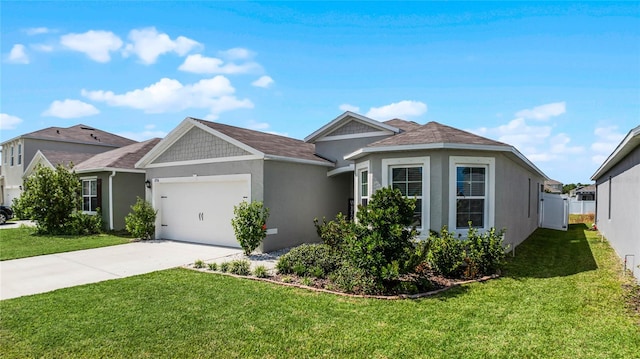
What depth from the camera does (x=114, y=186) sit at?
1669 centimetres

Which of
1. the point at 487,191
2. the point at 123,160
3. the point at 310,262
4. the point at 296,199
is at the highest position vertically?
the point at 123,160

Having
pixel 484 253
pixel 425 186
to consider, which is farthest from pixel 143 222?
pixel 484 253

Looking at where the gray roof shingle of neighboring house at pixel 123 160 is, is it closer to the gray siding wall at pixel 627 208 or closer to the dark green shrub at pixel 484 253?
the dark green shrub at pixel 484 253

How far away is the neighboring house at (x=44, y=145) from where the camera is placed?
86.7 feet

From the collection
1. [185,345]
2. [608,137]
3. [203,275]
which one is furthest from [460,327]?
[608,137]

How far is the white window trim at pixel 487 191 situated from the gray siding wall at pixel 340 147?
4.35 m

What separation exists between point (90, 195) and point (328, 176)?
41.5 ft

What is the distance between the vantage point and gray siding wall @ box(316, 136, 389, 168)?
43.7 ft

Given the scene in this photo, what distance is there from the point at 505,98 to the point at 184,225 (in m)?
12.9

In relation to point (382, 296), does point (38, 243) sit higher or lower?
lower

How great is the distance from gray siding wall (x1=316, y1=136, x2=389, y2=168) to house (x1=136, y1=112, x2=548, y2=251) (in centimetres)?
4

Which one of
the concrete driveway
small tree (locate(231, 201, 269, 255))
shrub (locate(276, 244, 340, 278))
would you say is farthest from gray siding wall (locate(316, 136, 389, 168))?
shrub (locate(276, 244, 340, 278))

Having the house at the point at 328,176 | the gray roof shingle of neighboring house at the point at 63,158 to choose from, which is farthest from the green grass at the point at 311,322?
the gray roof shingle of neighboring house at the point at 63,158

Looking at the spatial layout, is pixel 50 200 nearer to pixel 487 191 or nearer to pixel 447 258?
pixel 447 258
